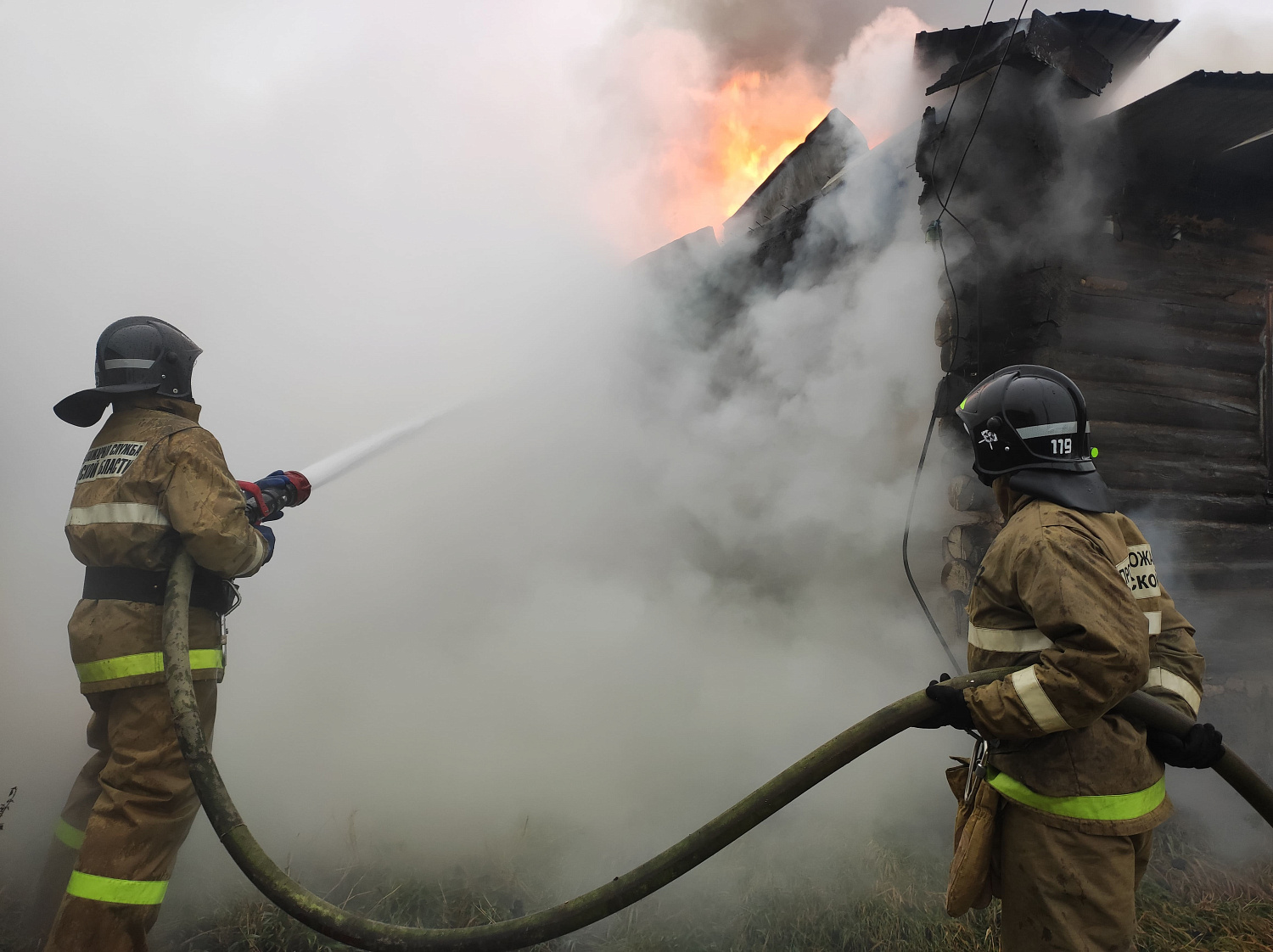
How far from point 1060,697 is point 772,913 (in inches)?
68.1

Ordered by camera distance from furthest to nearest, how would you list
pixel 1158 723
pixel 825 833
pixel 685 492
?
1. pixel 685 492
2. pixel 825 833
3. pixel 1158 723

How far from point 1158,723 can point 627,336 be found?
4.66 m

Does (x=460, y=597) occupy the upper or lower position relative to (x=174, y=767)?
upper

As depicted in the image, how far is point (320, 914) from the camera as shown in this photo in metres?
1.86

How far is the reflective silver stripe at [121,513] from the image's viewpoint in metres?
2.38

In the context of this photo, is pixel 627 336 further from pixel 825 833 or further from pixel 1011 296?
pixel 825 833

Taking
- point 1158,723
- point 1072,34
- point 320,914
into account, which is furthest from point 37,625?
point 1072,34

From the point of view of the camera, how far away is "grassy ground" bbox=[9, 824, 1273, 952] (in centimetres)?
261

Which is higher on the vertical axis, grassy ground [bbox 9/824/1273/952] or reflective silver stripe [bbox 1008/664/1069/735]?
reflective silver stripe [bbox 1008/664/1069/735]

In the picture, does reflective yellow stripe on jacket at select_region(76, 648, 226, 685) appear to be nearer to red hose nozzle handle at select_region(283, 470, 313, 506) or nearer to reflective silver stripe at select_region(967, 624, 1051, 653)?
red hose nozzle handle at select_region(283, 470, 313, 506)

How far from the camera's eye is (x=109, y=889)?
2135 mm

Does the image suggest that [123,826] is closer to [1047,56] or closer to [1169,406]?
[1047,56]

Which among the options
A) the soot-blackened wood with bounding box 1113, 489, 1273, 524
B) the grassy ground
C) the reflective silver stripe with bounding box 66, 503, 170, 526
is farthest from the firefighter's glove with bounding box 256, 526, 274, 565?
the soot-blackened wood with bounding box 1113, 489, 1273, 524

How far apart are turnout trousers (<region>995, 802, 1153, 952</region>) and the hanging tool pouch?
0.22 ft
